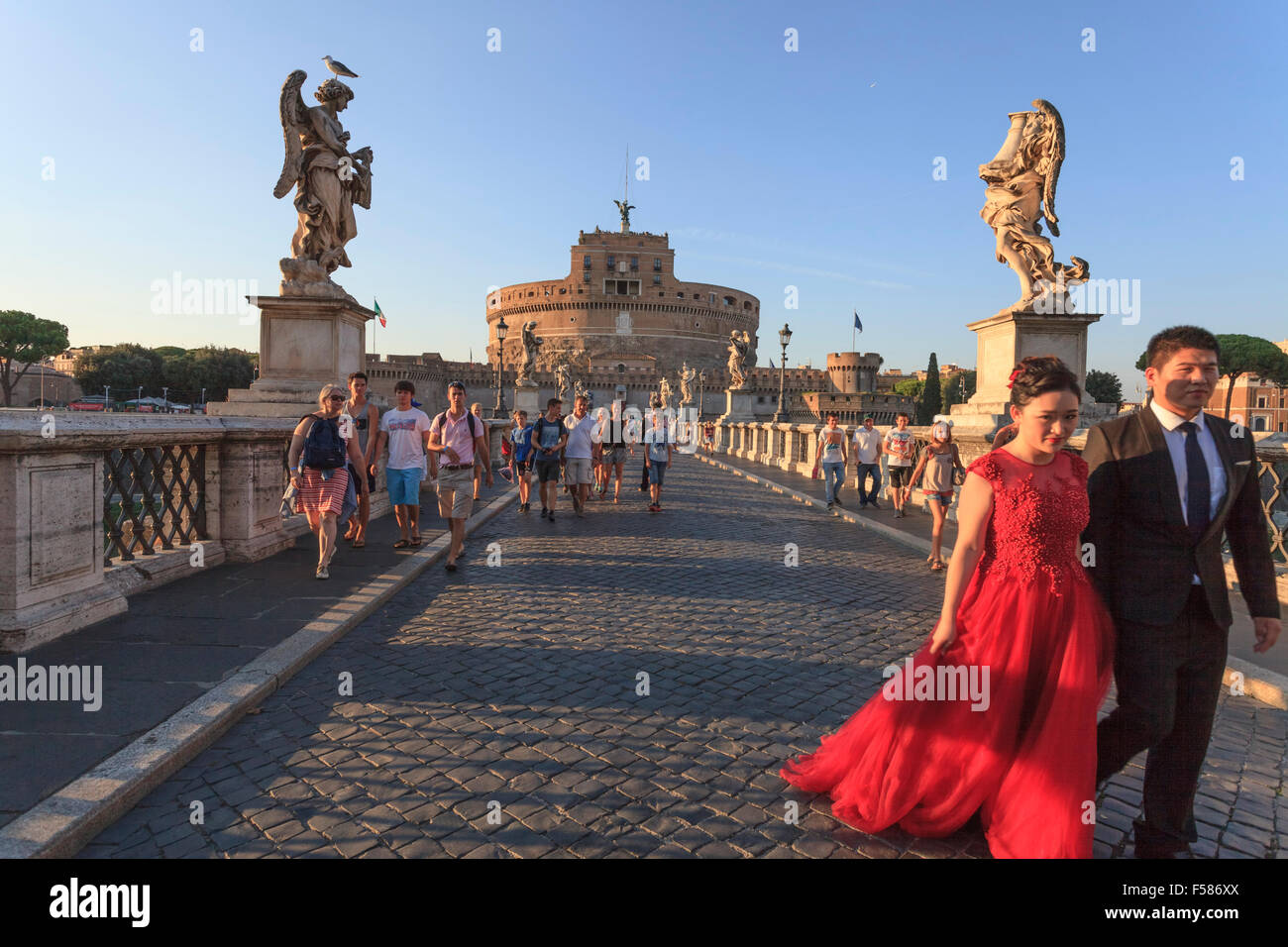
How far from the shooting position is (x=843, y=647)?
4.95 metres

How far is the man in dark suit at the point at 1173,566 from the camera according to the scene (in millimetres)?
2424

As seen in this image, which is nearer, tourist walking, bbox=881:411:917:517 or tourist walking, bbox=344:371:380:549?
tourist walking, bbox=344:371:380:549

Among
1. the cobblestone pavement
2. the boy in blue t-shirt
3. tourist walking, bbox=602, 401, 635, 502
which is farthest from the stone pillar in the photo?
tourist walking, bbox=602, 401, 635, 502

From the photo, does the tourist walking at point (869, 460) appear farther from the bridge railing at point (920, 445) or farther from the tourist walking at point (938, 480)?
the tourist walking at point (938, 480)

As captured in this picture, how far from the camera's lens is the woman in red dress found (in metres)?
2.47

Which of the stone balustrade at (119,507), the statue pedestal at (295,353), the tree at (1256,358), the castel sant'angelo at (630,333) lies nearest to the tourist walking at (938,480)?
the stone balustrade at (119,507)

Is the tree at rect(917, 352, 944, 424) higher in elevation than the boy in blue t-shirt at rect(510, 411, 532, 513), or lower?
higher

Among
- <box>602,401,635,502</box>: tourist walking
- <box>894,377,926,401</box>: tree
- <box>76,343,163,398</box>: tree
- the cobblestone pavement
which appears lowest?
the cobblestone pavement

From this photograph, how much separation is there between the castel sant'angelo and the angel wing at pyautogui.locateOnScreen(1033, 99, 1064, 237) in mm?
78223

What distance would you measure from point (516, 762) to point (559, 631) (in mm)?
2016

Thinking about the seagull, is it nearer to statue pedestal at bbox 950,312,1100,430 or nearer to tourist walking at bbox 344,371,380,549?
tourist walking at bbox 344,371,380,549

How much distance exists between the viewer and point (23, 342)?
191 feet

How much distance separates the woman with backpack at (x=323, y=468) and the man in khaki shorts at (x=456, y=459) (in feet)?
3.50

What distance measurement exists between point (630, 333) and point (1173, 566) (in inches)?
3982
